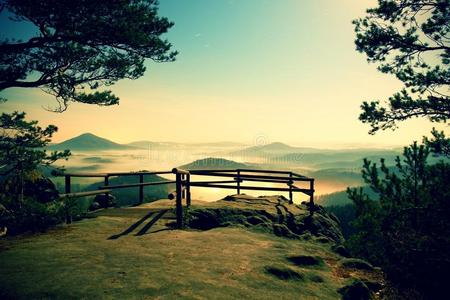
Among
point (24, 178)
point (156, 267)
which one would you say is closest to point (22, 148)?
point (24, 178)

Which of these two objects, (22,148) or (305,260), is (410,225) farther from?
(22,148)

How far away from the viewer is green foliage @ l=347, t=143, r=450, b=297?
539 centimetres

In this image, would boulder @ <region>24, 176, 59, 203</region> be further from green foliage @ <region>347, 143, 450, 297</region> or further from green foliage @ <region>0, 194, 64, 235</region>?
green foliage @ <region>347, 143, 450, 297</region>

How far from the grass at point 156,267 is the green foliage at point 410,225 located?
103 centimetres

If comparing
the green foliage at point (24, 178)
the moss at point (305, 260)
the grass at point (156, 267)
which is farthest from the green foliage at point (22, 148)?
the moss at point (305, 260)

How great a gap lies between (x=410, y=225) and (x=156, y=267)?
4.71 metres

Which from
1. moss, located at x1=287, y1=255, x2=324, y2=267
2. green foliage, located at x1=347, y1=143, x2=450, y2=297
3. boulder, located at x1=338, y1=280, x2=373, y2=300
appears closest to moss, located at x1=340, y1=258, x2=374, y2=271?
moss, located at x1=287, y1=255, x2=324, y2=267

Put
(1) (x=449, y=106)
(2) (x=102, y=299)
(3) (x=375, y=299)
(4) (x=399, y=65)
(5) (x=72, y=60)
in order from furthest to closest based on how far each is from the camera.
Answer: (5) (x=72, y=60)
(4) (x=399, y=65)
(1) (x=449, y=106)
(3) (x=375, y=299)
(2) (x=102, y=299)

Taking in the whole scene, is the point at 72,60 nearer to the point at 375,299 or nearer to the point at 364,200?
the point at 364,200

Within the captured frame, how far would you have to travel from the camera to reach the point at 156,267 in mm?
5441

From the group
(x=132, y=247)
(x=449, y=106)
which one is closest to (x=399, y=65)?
(x=449, y=106)

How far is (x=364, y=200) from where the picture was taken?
5.88 metres

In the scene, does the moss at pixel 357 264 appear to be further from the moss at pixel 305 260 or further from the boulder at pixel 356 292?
the boulder at pixel 356 292

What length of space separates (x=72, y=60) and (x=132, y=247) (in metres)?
8.31
